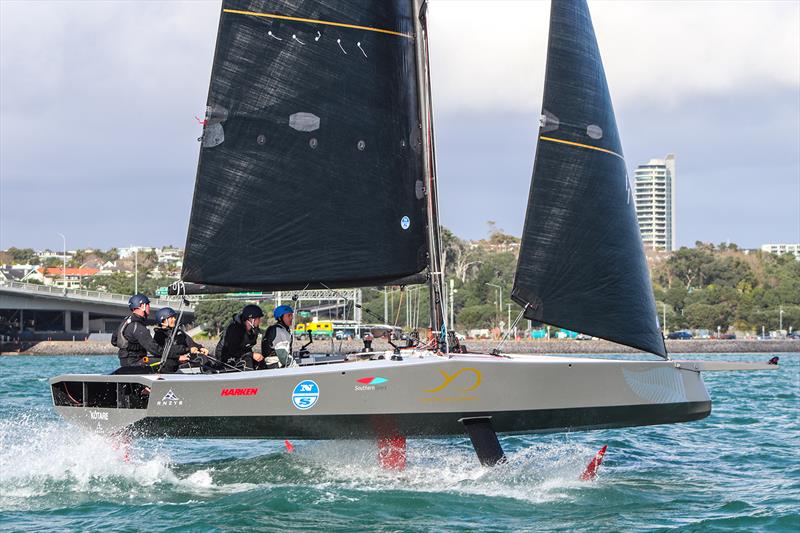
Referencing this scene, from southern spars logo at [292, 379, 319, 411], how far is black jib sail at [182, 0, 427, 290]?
1746mm

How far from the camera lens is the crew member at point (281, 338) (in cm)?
1305

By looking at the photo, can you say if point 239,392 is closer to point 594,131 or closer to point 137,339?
point 137,339

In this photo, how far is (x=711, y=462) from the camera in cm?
1494

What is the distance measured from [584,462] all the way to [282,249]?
4352mm

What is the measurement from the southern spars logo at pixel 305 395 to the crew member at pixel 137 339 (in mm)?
2067

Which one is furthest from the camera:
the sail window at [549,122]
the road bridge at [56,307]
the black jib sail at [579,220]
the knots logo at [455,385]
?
the road bridge at [56,307]

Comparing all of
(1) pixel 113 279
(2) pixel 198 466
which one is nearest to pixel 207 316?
(1) pixel 113 279

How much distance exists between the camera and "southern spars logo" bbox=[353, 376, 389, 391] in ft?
39.2

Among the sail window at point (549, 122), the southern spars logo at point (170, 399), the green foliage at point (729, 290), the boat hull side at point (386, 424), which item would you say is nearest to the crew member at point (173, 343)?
the southern spars logo at point (170, 399)

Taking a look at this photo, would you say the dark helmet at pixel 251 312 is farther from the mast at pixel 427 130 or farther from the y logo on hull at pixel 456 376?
the y logo on hull at pixel 456 376

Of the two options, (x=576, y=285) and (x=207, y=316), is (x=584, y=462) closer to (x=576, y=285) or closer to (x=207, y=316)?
(x=576, y=285)

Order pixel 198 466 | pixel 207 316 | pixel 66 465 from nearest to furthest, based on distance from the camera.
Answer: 1. pixel 66 465
2. pixel 198 466
3. pixel 207 316

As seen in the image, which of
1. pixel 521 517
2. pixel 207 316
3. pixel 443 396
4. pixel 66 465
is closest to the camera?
pixel 521 517

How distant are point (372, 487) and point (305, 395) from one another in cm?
122
